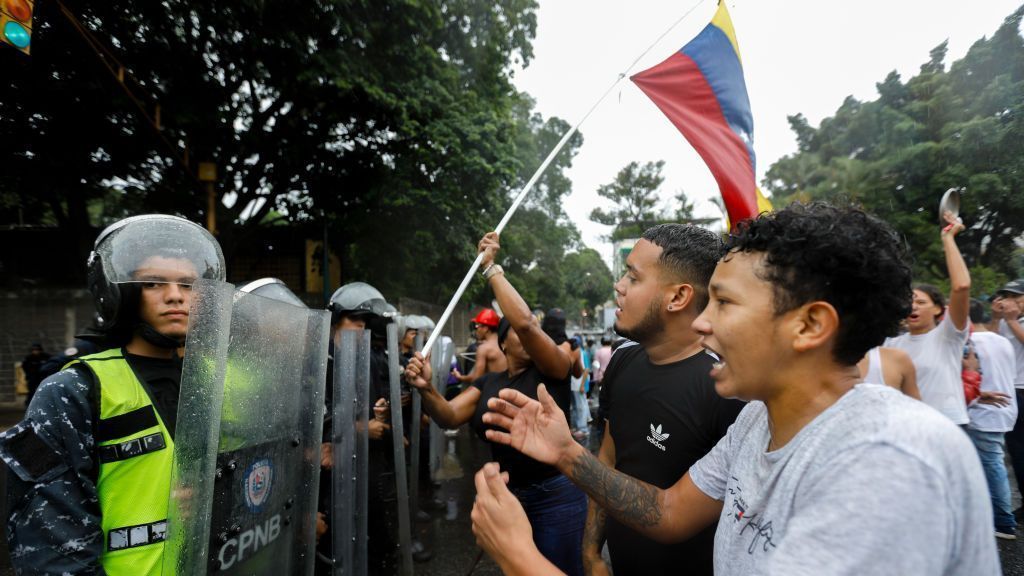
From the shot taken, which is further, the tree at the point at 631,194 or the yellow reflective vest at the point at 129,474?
the tree at the point at 631,194

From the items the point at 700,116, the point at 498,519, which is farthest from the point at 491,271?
the point at 700,116

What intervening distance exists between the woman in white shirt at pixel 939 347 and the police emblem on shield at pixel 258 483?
4.01m

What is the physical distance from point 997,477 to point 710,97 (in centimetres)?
380

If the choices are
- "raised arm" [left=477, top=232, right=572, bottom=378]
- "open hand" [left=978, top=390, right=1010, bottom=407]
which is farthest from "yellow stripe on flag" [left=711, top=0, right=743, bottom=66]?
"open hand" [left=978, top=390, right=1010, bottom=407]

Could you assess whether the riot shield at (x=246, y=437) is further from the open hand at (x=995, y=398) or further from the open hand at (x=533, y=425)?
the open hand at (x=995, y=398)

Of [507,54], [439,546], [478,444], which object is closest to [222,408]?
[439,546]

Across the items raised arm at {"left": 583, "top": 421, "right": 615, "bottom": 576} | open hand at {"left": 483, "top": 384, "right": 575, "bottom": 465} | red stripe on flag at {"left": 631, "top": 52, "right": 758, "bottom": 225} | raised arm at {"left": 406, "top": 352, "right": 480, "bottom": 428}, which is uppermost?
red stripe on flag at {"left": 631, "top": 52, "right": 758, "bottom": 225}

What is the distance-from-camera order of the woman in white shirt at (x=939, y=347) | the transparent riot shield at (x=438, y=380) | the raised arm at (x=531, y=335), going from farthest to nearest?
the transparent riot shield at (x=438, y=380) < the woman in white shirt at (x=939, y=347) < the raised arm at (x=531, y=335)

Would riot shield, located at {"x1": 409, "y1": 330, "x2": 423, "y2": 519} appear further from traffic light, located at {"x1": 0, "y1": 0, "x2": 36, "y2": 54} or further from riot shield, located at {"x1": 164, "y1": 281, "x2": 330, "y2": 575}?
traffic light, located at {"x1": 0, "y1": 0, "x2": 36, "y2": 54}

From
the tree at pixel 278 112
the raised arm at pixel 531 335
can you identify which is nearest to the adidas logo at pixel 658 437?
the raised arm at pixel 531 335

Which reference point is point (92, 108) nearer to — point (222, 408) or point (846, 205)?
point (222, 408)

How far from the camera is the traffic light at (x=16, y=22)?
3760mm

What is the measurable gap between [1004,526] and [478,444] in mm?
6192

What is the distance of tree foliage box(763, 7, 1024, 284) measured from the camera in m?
13.1
